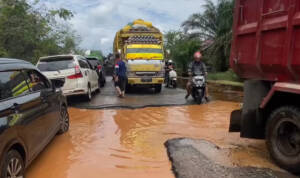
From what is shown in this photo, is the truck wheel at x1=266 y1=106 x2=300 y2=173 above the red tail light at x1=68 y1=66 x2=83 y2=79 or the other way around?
the other way around

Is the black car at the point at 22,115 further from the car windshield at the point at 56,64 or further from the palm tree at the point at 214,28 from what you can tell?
the palm tree at the point at 214,28

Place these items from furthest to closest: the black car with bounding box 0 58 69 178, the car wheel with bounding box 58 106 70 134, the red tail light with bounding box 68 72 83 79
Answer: the red tail light with bounding box 68 72 83 79, the car wheel with bounding box 58 106 70 134, the black car with bounding box 0 58 69 178

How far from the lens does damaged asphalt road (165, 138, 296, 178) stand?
373 centimetres

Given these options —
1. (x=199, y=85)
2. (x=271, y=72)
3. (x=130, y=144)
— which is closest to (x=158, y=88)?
(x=199, y=85)

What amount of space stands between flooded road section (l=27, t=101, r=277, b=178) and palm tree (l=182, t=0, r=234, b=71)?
13554 mm

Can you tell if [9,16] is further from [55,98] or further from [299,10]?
[299,10]

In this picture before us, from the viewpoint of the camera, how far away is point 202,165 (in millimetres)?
4062

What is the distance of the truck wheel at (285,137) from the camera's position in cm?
368

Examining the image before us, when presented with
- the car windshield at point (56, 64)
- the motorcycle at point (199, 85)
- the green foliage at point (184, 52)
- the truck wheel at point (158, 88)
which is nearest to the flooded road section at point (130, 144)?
the motorcycle at point (199, 85)

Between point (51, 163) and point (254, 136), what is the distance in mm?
3252

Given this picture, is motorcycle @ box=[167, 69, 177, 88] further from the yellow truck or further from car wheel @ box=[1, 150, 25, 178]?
car wheel @ box=[1, 150, 25, 178]

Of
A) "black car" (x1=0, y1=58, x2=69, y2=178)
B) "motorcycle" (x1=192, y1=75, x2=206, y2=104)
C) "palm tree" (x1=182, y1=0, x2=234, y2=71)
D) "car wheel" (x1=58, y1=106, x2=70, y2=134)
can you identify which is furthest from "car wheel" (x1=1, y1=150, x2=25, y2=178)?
"palm tree" (x1=182, y1=0, x2=234, y2=71)

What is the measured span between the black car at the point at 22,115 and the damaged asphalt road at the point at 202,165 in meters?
2.00

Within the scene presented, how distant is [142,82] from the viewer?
40.6 ft
